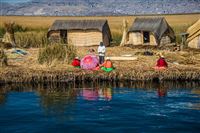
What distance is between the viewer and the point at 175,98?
2227 centimetres

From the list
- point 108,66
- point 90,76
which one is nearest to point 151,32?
point 108,66

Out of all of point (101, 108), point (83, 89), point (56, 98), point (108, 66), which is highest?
point (108, 66)

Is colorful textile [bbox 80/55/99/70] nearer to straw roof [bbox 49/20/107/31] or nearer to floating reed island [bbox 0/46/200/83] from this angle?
floating reed island [bbox 0/46/200/83]

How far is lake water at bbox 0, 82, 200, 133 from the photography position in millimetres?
17531

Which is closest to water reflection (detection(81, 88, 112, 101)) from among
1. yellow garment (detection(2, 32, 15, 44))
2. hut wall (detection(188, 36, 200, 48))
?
hut wall (detection(188, 36, 200, 48))

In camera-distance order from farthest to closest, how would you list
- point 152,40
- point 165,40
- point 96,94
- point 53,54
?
point 165,40 → point 152,40 → point 53,54 → point 96,94

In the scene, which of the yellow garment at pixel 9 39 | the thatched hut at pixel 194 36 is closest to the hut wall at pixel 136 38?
the thatched hut at pixel 194 36

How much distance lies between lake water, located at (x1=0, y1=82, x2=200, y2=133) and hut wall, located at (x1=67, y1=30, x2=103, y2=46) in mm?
15931

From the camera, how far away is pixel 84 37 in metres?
41.2

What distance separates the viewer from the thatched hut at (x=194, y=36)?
36562 mm

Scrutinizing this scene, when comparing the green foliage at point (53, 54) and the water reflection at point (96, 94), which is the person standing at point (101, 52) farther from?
the water reflection at point (96, 94)

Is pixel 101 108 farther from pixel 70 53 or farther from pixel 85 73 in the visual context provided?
pixel 70 53

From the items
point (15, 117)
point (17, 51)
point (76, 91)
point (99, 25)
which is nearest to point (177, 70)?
point (76, 91)

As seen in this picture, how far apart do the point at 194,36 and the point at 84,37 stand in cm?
913
